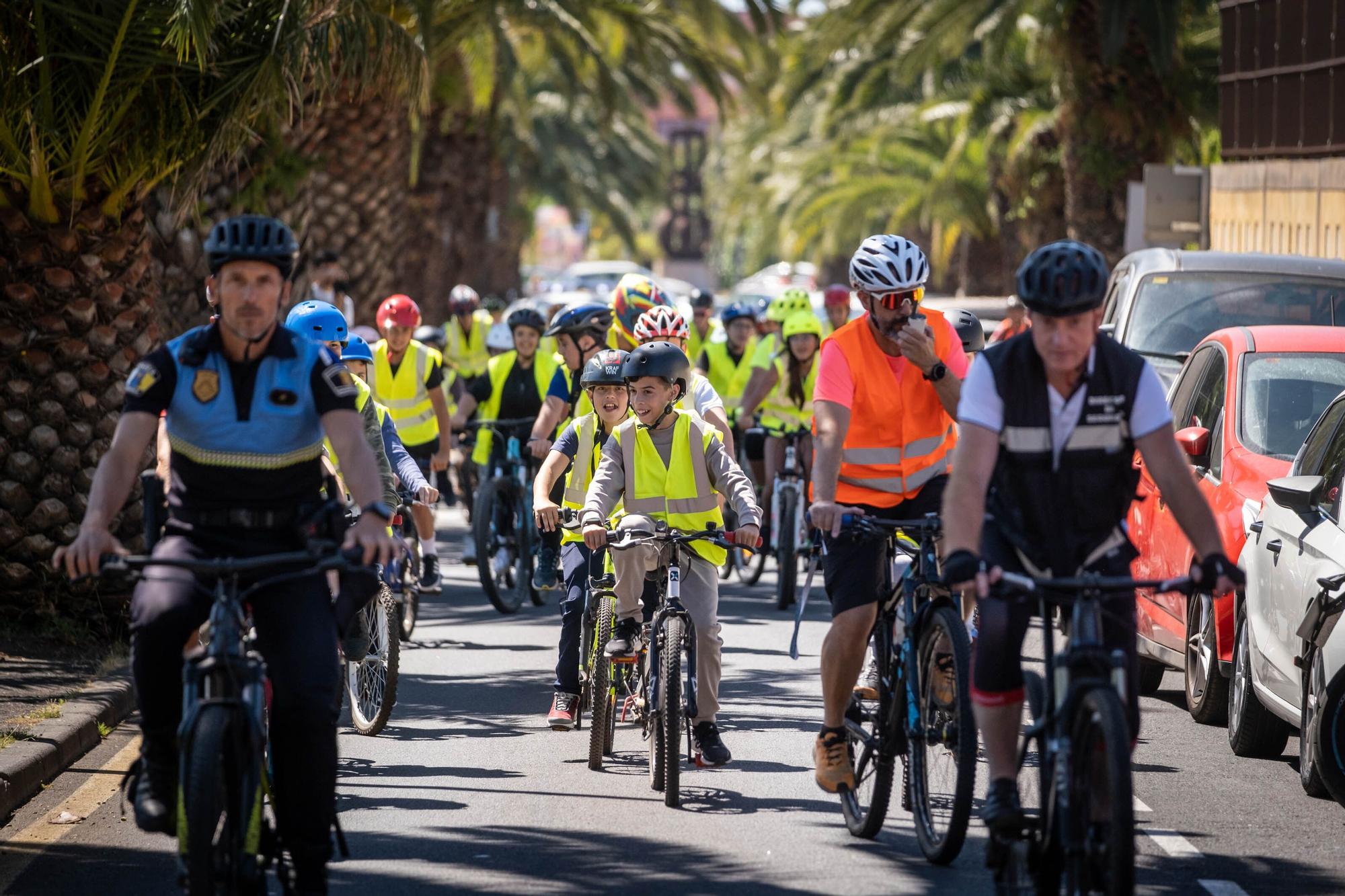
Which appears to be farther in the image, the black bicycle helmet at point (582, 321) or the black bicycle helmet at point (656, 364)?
the black bicycle helmet at point (582, 321)

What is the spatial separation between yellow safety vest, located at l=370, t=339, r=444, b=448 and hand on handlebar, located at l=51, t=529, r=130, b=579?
25.2ft

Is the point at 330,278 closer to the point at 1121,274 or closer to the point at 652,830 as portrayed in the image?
the point at 1121,274

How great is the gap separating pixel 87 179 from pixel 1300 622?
6922mm

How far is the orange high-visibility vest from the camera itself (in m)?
6.96

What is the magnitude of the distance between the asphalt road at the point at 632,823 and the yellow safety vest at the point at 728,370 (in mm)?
6136

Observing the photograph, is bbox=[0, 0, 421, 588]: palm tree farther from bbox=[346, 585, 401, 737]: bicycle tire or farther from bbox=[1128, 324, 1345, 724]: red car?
bbox=[1128, 324, 1345, 724]: red car

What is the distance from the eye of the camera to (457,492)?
22.6m

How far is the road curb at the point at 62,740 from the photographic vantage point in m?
7.49

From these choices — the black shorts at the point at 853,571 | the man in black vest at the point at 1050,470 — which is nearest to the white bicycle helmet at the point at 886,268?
the black shorts at the point at 853,571

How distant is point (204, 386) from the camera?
5.54m

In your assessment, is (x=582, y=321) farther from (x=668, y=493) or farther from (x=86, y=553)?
(x=86, y=553)

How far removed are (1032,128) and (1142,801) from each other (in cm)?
2281

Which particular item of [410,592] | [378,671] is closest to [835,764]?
[378,671]

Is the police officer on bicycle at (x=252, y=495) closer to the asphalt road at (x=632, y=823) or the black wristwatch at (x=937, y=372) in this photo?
the asphalt road at (x=632, y=823)
